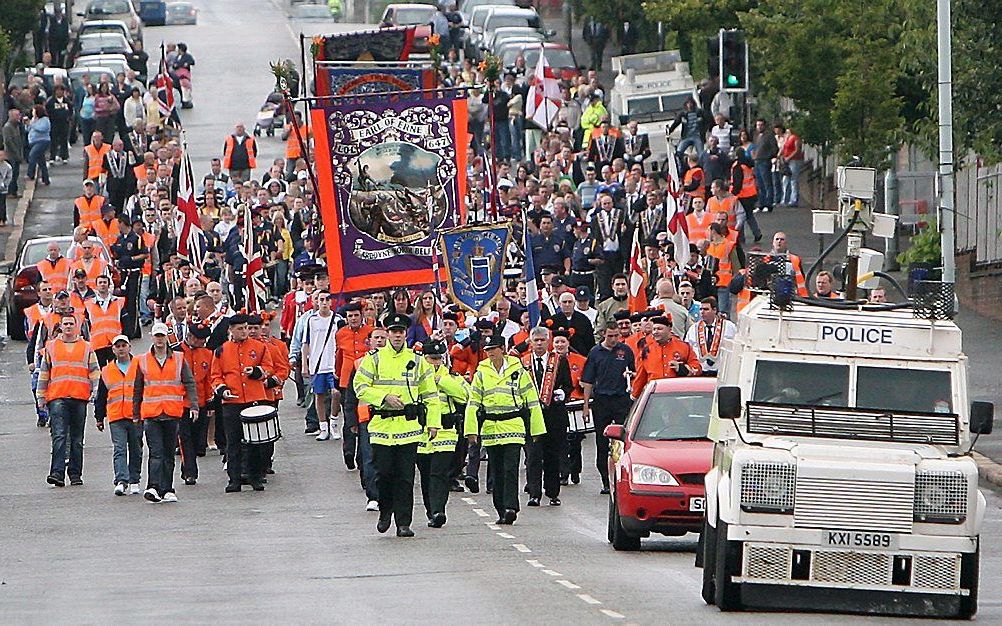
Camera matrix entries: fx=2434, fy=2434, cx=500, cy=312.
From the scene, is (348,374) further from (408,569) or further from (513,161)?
(513,161)

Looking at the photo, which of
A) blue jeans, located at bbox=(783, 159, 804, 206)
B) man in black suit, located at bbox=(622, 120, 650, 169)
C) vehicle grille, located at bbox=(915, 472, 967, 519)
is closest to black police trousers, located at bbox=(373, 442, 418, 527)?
vehicle grille, located at bbox=(915, 472, 967, 519)

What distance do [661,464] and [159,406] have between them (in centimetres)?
583

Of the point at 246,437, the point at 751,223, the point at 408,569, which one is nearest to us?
the point at 408,569

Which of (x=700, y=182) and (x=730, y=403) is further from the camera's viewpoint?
(x=700, y=182)

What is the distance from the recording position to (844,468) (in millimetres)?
14672

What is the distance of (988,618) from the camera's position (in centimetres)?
1497

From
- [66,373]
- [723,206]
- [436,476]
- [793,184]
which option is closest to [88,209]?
[723,206]

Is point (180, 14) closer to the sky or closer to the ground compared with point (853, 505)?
closer to the sky

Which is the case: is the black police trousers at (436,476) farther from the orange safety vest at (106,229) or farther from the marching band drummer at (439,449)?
the orange safety vest at (106,229)

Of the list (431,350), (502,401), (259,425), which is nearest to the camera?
(431,350)

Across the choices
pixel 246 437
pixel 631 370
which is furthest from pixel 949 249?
pixel 246 437

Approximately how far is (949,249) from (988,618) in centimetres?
1289

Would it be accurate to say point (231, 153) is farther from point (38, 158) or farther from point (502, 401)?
point (502, 401)

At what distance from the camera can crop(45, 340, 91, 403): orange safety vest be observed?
2328 centimetres
